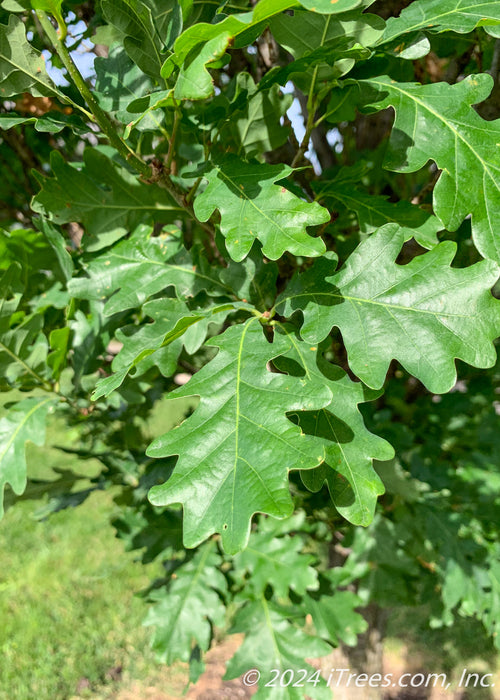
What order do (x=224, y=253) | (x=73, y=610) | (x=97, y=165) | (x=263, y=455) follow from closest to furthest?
(x=263, y=455) → (x=224, y=253) → (x=97, y=165) → (x=73, y=610)

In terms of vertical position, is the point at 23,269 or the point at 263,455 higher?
the point at 23,269

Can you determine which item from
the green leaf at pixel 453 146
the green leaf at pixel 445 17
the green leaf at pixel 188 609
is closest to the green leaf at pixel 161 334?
the green leaf at pixel 453 146

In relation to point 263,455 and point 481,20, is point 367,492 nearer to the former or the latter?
point 263,455

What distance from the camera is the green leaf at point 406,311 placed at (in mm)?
871

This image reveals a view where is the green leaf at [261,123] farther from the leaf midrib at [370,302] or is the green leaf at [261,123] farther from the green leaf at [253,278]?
the leaf midrib at [370,302]

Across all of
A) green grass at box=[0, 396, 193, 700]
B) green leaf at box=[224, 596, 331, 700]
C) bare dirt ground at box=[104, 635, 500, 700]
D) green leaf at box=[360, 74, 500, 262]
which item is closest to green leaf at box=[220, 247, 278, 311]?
green leaf at box=[360, 74, 500, 262]

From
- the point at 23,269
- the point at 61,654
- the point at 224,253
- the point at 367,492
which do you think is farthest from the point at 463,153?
the point at 61,654

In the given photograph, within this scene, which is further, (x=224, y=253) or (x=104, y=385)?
(x=224, y=253)

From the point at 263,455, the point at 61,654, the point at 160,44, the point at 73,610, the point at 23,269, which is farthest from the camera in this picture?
the point at 73,610

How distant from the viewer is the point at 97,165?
1204mm

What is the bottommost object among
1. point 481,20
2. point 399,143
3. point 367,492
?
point 367,492

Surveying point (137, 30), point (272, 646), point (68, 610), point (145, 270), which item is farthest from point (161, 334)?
point (68, 610)

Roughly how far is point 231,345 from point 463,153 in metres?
0.52

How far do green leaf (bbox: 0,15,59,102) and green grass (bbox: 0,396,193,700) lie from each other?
255 centimetres
